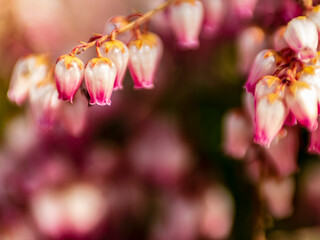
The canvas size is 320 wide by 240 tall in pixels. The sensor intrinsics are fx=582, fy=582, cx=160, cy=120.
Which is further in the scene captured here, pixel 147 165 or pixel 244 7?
pixel 147 165

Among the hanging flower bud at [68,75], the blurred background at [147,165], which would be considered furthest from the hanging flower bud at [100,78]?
the blurred background at [147,165]

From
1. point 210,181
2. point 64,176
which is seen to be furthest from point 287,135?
point 64,176

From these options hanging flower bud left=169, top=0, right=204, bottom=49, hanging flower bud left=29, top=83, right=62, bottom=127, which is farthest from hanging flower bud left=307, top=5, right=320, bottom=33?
hanging flower bud left=29, top=83, right=62, bottom=127

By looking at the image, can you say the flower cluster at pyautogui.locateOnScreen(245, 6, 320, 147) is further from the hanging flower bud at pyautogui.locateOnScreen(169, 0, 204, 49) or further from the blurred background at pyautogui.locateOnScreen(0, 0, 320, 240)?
the blurred background at pyautogui.locateOnScreen(0, 0, 320, 240)

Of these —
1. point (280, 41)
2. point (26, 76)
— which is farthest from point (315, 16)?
point (26, 76)

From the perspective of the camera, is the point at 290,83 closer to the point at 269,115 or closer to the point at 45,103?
the point at 269,115
